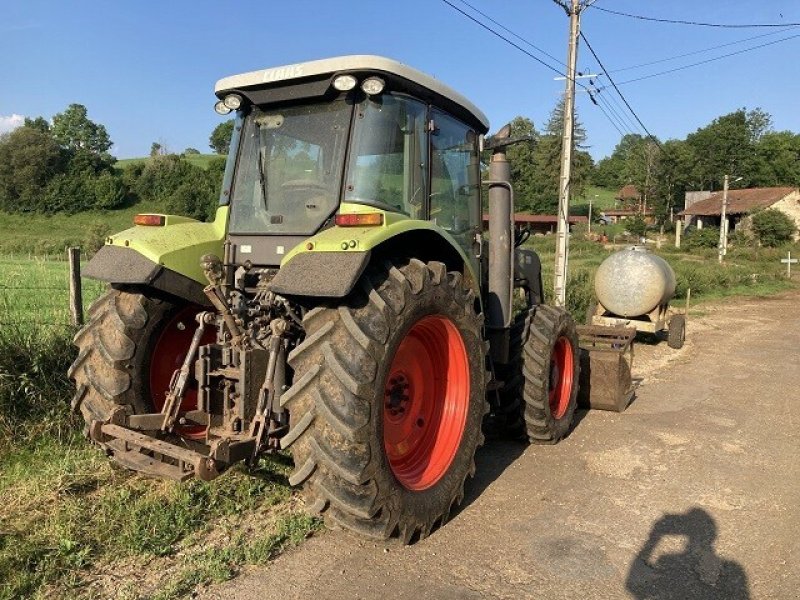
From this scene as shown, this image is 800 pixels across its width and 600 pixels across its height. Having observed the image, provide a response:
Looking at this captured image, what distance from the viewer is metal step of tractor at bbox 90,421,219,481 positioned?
3.08 metres

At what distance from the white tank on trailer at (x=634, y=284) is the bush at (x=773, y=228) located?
39.9 m

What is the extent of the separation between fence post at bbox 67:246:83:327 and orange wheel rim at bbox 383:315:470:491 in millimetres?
3420

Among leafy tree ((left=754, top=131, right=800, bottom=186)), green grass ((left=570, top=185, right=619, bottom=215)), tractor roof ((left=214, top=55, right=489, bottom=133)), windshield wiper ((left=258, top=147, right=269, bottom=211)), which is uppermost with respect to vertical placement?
leafy tree ((left=754, top=131, right=800, bottom=186))

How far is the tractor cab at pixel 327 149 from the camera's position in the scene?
3.74m

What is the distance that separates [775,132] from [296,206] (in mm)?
98411

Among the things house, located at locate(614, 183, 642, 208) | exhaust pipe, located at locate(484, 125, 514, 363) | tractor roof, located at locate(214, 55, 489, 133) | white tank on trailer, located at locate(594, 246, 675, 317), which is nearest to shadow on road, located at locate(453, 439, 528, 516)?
exhaust pipe, located at locate(484, 125, 514, 363)

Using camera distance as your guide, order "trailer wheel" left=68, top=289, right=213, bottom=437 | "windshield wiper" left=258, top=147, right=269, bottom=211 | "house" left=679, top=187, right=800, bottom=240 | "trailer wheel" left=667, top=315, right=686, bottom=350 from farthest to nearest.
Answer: "house" left=679, top=187, right=800, bottom=240
"trailer wheel" left=667, top=315, right=686, bottom=350
"windshield wiper" left=258, top=147, right=269, bottom=211
"trailer wheel" left=68, top=289, right=213, bottom=437

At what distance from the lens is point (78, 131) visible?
75000mm

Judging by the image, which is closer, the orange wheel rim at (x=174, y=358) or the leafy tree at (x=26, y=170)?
the orange wheel rim at (x=174, y=358)

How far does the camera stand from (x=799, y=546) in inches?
144

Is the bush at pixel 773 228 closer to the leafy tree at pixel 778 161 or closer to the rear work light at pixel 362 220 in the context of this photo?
the leafy tree at pixel 778 161

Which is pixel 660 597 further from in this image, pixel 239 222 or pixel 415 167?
pixel 239 222

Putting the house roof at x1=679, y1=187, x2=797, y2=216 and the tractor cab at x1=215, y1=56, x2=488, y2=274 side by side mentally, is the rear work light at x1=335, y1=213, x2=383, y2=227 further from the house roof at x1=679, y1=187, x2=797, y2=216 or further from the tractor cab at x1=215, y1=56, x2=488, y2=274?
the house roof at x1=679, y1=187, x2=797, y2=216

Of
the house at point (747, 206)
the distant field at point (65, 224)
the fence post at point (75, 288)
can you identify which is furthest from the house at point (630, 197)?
the fence post at point (75, 288)
